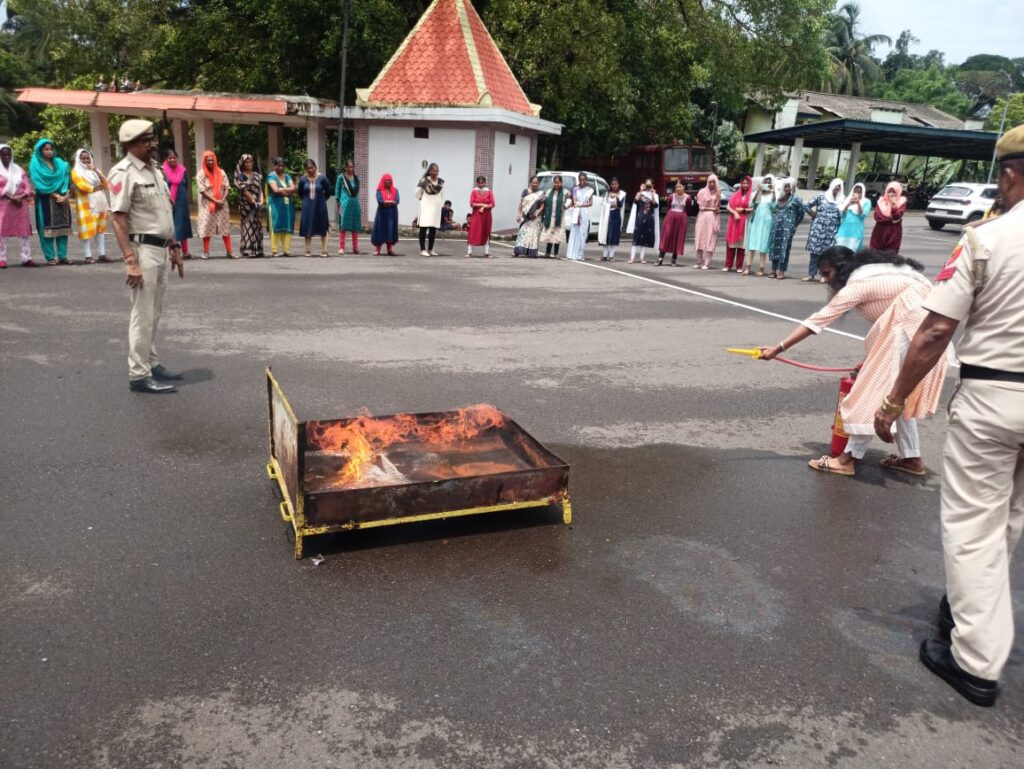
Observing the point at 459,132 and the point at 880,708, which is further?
the point at 459,132

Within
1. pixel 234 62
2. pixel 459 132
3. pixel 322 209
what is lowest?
pixel 322 209

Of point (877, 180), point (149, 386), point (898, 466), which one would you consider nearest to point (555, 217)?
point (149, 386)

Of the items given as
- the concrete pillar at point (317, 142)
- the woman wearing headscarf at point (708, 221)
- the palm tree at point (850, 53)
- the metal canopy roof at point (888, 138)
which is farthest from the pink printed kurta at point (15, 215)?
the palm tree at point (850, 53)

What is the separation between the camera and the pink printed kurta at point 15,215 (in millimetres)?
12164

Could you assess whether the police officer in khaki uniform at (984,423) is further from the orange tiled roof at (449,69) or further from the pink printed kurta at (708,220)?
the orange tiled roof at (449,69)

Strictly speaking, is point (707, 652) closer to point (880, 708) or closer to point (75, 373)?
point (880, 708)

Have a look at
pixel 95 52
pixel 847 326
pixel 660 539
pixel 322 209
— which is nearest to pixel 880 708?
pixel 660 539

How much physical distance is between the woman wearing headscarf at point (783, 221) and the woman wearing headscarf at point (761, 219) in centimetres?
10

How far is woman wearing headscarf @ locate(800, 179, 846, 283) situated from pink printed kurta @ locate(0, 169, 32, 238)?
13580 millimetres

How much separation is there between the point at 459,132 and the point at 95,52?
1777 cm

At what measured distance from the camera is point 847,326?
36.1 feet

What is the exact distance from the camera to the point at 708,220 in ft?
56.0

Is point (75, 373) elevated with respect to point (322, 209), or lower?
lower

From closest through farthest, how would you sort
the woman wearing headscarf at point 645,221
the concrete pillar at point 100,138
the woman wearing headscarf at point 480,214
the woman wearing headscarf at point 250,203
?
the woman wearing headscarf at point 250,203, the woman wearing headscarf at point 480,214, the woman wearing headscarf at point 645,221, the concrete pillar at point 100,138
